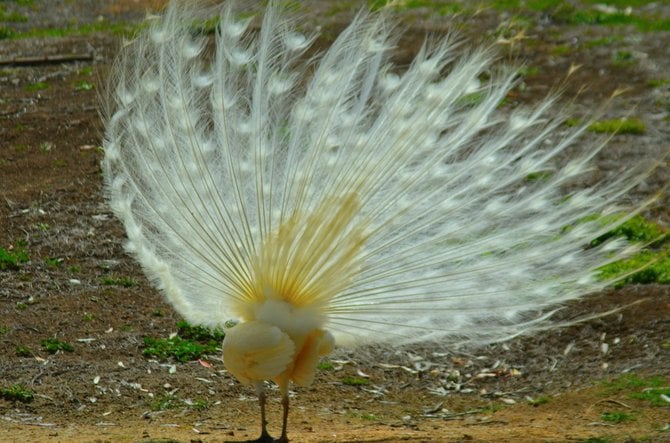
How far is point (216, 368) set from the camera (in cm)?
880

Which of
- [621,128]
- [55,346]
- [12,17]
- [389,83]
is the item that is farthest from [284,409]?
[12,17]

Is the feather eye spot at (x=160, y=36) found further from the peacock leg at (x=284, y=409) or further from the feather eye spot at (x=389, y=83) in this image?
the peacock leg at (x=284, y=409)

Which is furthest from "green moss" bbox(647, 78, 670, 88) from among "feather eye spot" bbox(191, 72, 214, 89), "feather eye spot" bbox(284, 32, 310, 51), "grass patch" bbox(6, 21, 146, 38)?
"feather eye spot" bbox(191, 72, 214, 89)

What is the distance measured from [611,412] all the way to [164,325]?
12.5 ft

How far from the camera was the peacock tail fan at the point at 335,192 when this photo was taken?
21.9 ft

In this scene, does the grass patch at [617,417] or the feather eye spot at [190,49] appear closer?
the feather eye spot at [190,49]

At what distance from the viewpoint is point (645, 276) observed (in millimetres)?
9992

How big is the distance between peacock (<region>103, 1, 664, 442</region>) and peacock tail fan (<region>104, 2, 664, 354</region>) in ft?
0.03

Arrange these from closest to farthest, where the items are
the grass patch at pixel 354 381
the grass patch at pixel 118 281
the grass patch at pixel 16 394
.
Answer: the grass patch at pixel 16 394, the grass patch at pixel 354 381, the grass patch at pixel 118 281

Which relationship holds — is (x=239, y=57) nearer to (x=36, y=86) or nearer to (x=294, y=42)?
(x=294, y=42)

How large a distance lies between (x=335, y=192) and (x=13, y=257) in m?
4.94

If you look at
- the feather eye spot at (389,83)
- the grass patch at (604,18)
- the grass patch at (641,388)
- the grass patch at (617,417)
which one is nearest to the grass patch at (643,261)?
the grass patch at (641,388)

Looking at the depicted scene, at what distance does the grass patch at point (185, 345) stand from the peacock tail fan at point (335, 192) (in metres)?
1.96

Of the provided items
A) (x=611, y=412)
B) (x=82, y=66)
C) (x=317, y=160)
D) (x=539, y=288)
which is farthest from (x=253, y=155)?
(x=82, y=66)
